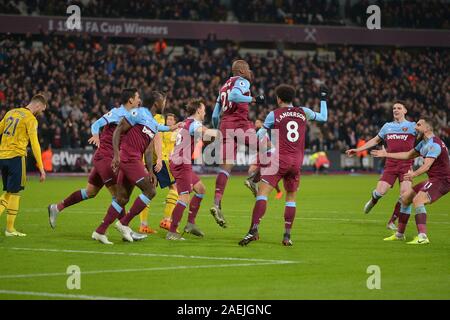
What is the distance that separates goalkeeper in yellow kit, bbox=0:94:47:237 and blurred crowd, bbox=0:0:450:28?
105ft

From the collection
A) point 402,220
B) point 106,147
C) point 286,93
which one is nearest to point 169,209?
point 106,147

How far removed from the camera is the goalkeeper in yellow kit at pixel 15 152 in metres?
16.5

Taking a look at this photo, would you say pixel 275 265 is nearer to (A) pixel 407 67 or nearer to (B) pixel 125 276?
(B) pixel 125 276

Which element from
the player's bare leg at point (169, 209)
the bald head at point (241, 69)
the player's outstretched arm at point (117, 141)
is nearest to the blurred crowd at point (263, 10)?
the player's bare leg at point (169, 209)

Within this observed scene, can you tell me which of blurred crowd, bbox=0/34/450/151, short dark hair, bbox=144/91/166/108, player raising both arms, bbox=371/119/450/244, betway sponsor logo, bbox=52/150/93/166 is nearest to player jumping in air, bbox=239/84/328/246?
player raising both arms, bbox=371/119/450/244

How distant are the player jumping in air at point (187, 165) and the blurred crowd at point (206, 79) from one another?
913 inches

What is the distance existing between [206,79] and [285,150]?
3172 centimetres

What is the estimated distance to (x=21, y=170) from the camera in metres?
16.5

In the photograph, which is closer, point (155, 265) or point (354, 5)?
point (155, 265)

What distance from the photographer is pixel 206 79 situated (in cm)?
4653

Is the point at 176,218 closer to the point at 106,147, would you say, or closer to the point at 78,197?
the point at 106,147

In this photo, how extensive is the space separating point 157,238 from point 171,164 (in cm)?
135

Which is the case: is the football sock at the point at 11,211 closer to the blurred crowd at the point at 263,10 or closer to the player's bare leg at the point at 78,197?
the player's bare leg at the point at 78,197
